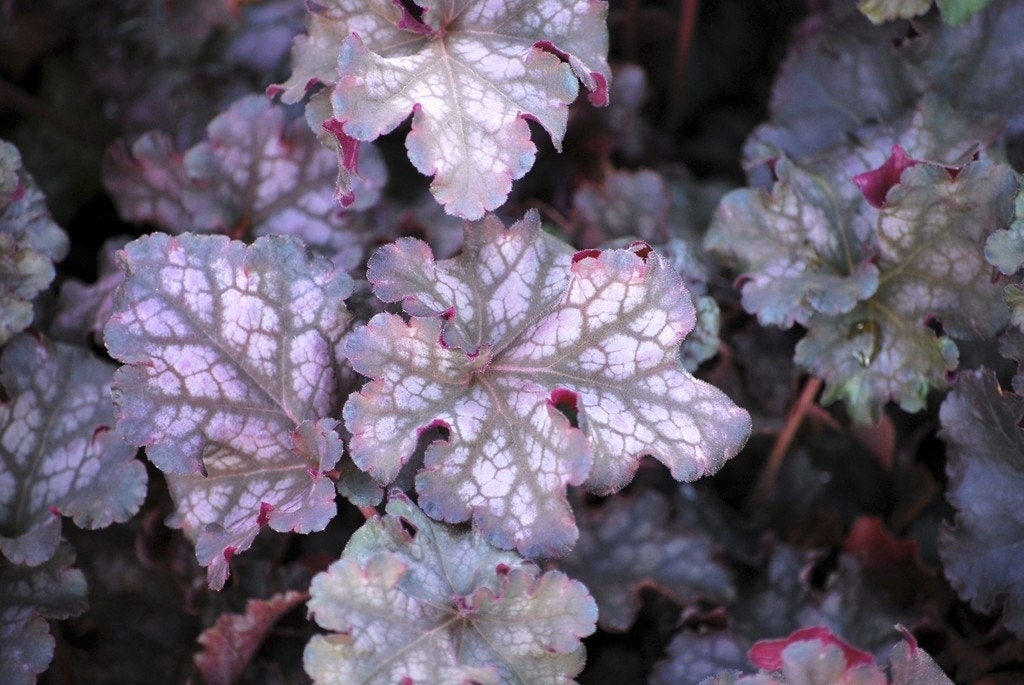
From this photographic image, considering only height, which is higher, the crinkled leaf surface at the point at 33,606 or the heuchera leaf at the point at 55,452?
the heuchera leaf at the point at 55,452

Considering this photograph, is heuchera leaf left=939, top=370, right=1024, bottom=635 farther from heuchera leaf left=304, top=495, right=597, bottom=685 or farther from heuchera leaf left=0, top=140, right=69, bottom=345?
heuchera leaf left=0, top=140, right=69, bottom=345

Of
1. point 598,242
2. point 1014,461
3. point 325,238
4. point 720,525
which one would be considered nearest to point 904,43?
point 598,242

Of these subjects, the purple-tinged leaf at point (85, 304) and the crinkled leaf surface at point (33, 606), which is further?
the purple-tinged leaf at point (85, 304)

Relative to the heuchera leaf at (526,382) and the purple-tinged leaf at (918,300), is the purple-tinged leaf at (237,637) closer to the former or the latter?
the heuchera leaf at (526,382)

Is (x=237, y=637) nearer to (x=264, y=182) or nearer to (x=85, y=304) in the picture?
(x=85, y=304)

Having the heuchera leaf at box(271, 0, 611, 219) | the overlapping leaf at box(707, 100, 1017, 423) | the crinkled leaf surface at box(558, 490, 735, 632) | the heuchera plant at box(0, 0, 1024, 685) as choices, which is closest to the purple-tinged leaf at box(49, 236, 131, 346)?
the heuchera plant at box(0, 0, 1024, 685)

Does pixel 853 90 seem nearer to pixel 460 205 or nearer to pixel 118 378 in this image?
Answer: pixel 460 205

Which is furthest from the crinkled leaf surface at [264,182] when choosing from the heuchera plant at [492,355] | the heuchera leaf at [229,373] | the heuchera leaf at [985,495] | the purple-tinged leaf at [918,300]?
the heuchera leaf at [985,495]
